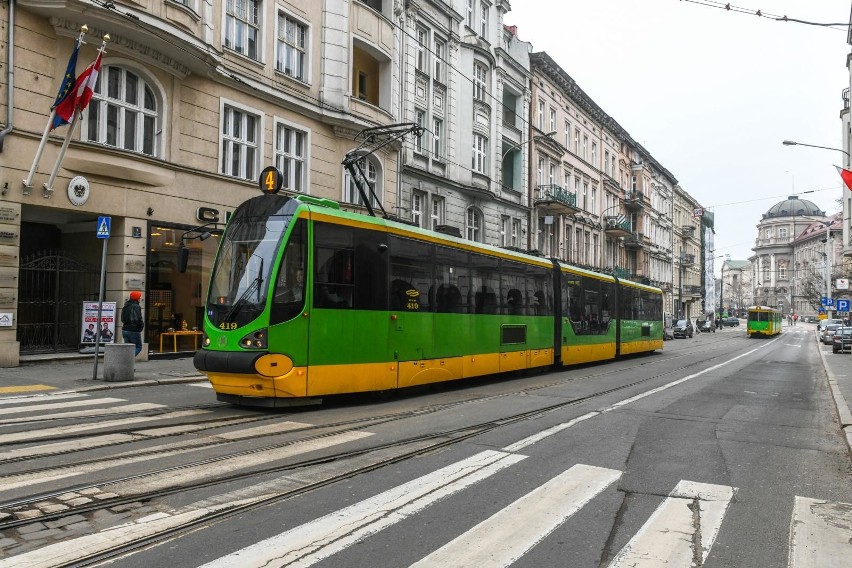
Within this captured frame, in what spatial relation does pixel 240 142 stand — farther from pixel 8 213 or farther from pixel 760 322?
pixel 760 322

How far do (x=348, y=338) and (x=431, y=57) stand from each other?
70.1 ft

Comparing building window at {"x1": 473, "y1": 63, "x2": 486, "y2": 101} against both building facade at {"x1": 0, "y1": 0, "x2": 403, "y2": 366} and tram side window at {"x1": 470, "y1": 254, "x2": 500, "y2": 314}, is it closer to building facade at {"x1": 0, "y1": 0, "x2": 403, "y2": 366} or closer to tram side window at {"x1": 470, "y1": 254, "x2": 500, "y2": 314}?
building facade at {"x1": 0, "y1": 0, "x2": 403, "y2": 366}

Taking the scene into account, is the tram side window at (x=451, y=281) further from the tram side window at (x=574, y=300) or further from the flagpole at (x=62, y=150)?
the flagpole at (x=62, y=150)

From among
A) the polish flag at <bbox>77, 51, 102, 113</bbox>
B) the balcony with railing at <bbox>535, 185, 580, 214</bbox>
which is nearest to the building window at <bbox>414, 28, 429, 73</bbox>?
the balcony with railing at <bbox>535, 185, 580, 214</bbox>

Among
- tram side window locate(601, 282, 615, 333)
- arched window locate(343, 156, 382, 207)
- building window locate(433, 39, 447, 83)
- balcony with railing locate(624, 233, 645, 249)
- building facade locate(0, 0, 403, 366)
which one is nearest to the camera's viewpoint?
building facade locate(0, 0, 403, 366)

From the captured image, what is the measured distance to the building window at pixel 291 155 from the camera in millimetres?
20984

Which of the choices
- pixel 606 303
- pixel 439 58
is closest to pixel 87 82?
pixel 606 303

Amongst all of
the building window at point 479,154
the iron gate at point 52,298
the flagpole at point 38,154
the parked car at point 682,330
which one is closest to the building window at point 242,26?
the flagpole at point 38,154

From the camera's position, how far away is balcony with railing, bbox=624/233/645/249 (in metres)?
56.8

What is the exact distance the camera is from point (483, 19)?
3359 centimetres

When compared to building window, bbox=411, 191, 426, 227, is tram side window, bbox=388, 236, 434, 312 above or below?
below

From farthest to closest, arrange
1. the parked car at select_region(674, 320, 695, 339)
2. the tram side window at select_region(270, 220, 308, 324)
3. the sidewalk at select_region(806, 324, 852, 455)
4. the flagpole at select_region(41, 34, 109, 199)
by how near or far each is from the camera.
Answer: the parked car at select_region(674, 320, 695, 339) → the flagpole at select_region(41, 34, 109, 199) → the sidewalk at select_region(806, 324, 852, 455) → the tram side window at select_region(270, 220, 308, 324)

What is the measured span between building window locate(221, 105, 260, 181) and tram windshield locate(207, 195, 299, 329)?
1008 centimetres

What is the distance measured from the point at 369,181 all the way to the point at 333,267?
13.8 m
